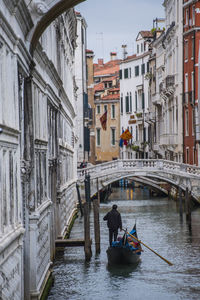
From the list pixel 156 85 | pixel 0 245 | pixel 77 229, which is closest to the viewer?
pixel 0 245

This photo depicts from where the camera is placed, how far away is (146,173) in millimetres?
31469

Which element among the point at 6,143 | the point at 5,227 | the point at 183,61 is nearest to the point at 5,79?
the point at 6,143

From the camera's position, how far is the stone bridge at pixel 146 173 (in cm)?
3025

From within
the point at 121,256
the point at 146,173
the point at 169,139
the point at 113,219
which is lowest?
the point at 121,256

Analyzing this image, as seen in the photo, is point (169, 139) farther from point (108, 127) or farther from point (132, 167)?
point (108, 127)

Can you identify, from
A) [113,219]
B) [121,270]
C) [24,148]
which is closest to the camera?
[24,148]

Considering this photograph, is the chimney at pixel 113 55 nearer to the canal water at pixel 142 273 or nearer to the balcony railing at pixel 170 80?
the balcony railing at pixel 170 80

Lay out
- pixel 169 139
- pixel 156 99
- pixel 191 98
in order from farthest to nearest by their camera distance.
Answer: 1. pixel 156 99
2. pixel 169 139
3. pixel 191 98

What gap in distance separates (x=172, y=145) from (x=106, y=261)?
1955 centimetres

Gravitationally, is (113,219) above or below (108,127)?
below

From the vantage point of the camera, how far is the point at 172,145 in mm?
34750

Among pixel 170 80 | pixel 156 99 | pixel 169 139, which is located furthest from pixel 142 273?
pixel 156 99

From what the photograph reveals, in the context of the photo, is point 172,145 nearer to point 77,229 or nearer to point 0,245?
point 77,229

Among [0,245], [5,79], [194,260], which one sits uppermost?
[5,79]
